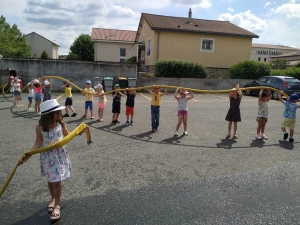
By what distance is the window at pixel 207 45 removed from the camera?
2592 centimetres

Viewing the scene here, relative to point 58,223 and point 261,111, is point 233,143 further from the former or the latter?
point 58,223

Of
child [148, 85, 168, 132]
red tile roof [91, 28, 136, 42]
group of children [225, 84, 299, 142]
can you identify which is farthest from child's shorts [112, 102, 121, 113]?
red tile roof [91, 28, 136, 42]

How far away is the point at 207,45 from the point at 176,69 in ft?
25.6

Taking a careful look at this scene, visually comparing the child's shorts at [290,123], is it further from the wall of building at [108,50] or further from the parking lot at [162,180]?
the wall of building at [108,50]

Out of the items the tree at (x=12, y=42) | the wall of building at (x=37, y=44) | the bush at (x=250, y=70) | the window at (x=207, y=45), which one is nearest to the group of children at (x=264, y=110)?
the bush at (x=250, y=70)

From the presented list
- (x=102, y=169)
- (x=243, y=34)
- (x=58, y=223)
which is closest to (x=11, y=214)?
(x=58, y=223)

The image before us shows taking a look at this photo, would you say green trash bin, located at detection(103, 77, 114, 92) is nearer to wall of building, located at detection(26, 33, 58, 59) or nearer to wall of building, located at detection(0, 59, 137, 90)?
wall of building, located at detection(0, 59, 137, 90)

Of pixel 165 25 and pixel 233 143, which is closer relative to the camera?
pixel 233 143

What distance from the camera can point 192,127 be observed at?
8.75 meters

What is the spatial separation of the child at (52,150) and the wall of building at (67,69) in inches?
596

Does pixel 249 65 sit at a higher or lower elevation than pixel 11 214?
higher

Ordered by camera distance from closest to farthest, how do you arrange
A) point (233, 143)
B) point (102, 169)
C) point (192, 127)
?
point (102, 169), point (233, 143), point (192, 127)

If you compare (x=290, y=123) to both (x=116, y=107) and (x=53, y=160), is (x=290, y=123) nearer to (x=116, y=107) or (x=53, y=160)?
(x=116, y=107)

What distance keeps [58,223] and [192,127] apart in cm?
613
